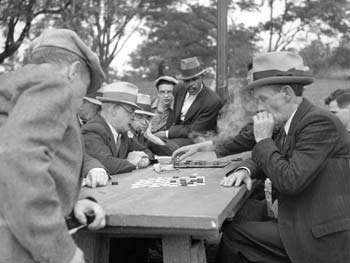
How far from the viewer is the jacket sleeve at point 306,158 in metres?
2.83

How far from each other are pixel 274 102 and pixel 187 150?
1.51m

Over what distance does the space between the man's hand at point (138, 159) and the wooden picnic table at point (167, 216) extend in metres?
0.98

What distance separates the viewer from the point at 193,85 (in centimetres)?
721

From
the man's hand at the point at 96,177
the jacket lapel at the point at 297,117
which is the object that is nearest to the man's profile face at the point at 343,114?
the jacket lapel at the point at 297,117

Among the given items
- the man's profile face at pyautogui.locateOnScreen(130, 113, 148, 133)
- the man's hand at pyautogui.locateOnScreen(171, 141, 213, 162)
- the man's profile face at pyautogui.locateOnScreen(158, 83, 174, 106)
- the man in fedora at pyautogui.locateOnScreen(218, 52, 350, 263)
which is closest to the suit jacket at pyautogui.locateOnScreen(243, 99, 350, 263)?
the man in fedora at pyautogui.locateOnScreen(218, 52, 350, 263)

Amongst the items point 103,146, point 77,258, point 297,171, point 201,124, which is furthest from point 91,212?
point 201,124

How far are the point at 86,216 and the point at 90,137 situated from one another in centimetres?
179

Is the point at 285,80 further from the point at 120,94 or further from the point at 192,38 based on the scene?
the point at 192,38

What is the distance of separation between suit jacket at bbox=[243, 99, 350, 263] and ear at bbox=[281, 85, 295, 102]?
6.9 inches

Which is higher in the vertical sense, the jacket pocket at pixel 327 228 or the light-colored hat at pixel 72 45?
the light-colored hat at pixel 72 45

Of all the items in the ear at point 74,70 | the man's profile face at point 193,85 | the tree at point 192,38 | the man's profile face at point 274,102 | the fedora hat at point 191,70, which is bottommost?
the tree at point 192,38

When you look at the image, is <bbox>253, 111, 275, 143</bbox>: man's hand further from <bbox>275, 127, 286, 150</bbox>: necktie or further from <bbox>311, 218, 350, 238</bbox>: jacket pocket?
<bbox>311, 218, 350, 238</bbox>: jacket pocket

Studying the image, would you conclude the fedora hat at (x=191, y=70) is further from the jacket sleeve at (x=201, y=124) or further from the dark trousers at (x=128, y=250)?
the dark trousers at (x=128, y=250)

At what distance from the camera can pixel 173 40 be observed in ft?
67.2
